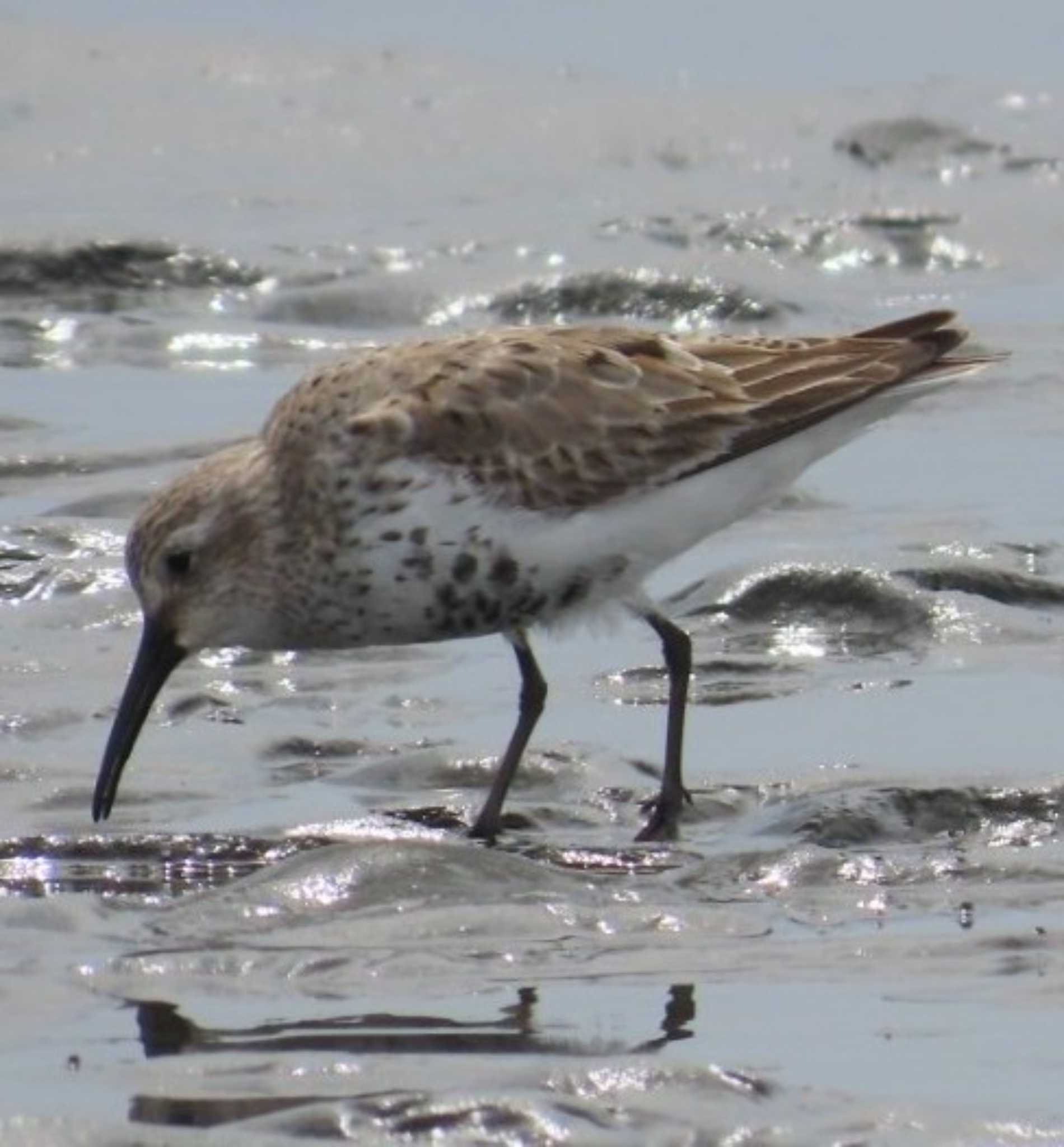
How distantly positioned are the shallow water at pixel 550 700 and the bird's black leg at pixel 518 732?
0.27 ft

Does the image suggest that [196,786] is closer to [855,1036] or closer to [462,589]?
[462,589]

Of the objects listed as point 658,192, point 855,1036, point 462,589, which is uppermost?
point 658,192

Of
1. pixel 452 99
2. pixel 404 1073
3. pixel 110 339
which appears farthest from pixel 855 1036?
pixel 452 99

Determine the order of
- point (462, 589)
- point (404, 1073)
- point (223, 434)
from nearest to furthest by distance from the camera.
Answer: point (404, 1073) → point (462, 589) → point (223, 434)

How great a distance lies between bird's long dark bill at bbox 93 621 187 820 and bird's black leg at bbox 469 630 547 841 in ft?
2.68

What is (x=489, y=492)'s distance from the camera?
8.45 meters

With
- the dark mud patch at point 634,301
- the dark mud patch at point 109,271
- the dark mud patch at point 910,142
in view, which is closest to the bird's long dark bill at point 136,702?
the dark mud patch at point 634,301

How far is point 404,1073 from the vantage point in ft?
19.4

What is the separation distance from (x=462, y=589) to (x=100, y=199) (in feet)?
25.2

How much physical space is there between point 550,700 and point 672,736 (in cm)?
94

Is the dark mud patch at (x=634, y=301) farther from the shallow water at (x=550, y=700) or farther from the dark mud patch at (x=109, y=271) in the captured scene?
the dark mud patch at (x=109, y=271)

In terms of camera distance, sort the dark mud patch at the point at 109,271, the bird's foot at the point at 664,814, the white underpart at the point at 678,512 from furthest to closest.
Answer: the dark mud patch at the point at 109,271
the white underpart at the point at 678,512
the bird's foot at the point at 664,814

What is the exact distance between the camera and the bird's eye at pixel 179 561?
854cm

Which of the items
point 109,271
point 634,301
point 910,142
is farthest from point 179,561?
point 910,142
